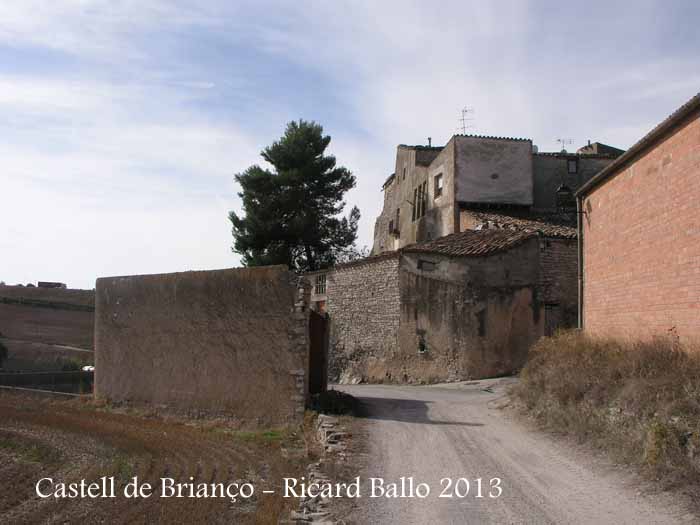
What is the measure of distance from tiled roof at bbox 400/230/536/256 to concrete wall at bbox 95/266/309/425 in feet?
32.3

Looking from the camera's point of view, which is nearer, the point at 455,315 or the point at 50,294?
the point at 455,315

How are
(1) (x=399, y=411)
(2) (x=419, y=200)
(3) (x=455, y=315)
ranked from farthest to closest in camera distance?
(2) (x=419, y=200) < (3) (x=455, y=315) < (1) (x=399, y=411)

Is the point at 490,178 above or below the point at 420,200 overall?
above

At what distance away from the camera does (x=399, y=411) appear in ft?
44.5

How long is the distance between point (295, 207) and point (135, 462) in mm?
26878

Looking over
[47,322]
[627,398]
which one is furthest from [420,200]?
[627,398]

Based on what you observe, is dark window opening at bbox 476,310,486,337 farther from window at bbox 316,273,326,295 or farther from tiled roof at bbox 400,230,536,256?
window at bbox 316,273,326,295

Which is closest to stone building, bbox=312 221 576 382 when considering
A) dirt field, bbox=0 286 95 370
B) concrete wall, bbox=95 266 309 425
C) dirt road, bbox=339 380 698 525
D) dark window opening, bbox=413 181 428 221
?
dirt road, bbox=339 380 698 525

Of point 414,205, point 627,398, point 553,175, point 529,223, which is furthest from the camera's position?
point 414,205

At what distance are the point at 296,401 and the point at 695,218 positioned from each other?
7.35m

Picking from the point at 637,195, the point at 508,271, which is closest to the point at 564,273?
the point at 508,271

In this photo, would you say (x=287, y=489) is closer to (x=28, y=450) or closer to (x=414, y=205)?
(x=28, y=450)

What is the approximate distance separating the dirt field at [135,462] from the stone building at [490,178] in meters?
18.3

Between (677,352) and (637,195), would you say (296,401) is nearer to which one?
(677,352)
